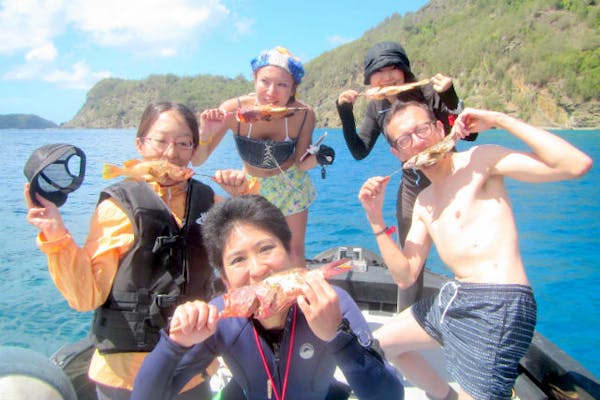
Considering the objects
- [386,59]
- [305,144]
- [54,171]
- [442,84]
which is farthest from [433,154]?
[54,171]

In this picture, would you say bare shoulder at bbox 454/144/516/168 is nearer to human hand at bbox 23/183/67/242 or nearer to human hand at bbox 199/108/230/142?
human hand at bbox 199/108/230/142

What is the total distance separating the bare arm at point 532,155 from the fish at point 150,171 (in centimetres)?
172

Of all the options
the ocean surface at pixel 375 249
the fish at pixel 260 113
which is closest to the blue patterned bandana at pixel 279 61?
the fish at pixel 260 113

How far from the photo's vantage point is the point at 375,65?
3.36 meters

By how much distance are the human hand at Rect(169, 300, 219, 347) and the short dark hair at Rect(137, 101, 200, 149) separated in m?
1.29

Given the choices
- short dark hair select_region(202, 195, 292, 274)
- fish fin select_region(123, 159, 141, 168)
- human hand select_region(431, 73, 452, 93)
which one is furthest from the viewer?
human hand select_region(431, 73, 452, 93)

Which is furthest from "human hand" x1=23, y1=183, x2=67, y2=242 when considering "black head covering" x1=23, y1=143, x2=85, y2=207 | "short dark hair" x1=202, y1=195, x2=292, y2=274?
"short dark hair" x1=202, y1=195, x2=292, y2=274

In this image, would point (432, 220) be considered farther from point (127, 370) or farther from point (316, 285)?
point (127, 370)

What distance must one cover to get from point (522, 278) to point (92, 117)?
156844mm

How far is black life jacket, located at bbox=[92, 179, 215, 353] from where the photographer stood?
2.25 metres

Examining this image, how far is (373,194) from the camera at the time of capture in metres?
2.65

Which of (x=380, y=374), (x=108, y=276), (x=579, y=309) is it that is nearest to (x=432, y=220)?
(x=380, y=374)

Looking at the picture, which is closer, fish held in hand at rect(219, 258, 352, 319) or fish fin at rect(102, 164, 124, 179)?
fish held in hand at rect(219, 258, 352, 319)

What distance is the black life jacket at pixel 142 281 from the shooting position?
2.25m
